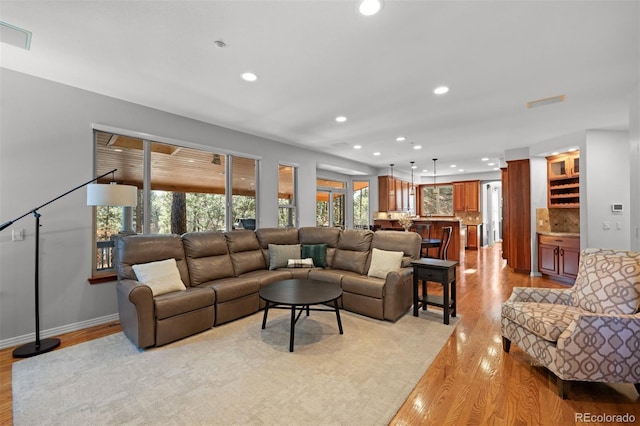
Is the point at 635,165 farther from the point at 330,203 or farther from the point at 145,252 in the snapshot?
the point at 330,203

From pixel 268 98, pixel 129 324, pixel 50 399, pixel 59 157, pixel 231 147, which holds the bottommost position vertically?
pixel 50 399

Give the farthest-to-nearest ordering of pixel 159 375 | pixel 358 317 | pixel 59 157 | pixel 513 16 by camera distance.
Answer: pixel 358 317 → pixel 59 157 → pixel 159 375 → pixel 513 16

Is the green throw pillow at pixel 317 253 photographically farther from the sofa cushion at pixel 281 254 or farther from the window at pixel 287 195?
the window at pixel 287 195

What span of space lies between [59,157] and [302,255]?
3297 millimetres

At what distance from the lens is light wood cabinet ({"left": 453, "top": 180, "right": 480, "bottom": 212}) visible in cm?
988

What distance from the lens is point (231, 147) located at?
15.8 ft

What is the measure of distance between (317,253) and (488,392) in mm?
2809

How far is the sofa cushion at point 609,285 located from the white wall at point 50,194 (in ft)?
16.6

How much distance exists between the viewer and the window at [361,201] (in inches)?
353

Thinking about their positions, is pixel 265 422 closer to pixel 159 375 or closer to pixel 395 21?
pixel 159 375

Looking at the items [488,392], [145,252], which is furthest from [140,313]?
[488,392]

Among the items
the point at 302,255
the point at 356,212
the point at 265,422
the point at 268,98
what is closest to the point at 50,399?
the point at 265,422

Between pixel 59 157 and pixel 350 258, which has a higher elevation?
pixel 59 157
